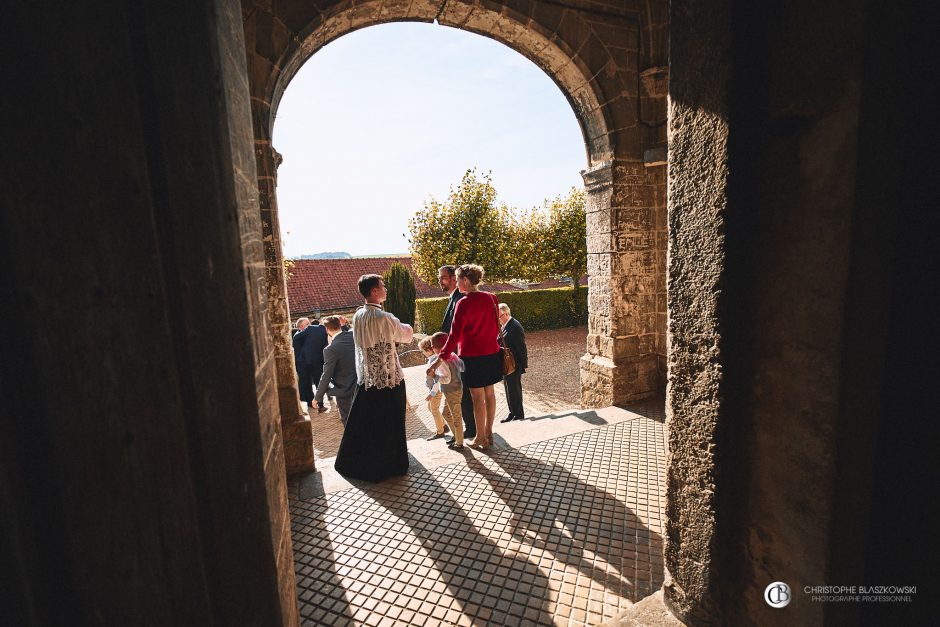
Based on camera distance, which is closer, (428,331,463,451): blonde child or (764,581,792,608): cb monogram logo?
(764,581,792,608): cb monogram logo

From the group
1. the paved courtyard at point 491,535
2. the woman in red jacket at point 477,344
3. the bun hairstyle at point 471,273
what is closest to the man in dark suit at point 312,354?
the paved courtyard at point 491,535

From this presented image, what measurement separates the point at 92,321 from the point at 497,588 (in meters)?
2.17

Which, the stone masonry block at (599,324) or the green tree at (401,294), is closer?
the stone masonry block at (599,324)

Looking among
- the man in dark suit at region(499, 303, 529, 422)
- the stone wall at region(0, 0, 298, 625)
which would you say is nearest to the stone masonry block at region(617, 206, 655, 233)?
the man in dark suit at region(499, 303, 529, 422)

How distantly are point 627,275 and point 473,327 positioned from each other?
2.19 m

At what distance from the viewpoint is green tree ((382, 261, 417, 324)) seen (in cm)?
1483

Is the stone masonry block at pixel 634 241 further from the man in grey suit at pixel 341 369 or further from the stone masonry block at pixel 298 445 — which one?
the stone masonry block at pixel 298 445

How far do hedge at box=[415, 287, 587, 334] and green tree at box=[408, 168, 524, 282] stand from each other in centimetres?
137

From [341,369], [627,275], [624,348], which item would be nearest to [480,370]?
[341,369]

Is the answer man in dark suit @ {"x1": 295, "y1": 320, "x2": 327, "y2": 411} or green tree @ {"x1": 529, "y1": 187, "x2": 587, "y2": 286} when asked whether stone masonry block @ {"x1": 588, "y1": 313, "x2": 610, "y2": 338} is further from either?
green tree @ {"x1": 529, "y1": 187, "x2": 587, "y2": 286}

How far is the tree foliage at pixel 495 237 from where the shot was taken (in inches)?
594

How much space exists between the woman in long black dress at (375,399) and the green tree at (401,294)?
1137 centimetres

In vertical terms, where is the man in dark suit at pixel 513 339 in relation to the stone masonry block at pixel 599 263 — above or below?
below

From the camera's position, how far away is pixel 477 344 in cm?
377
